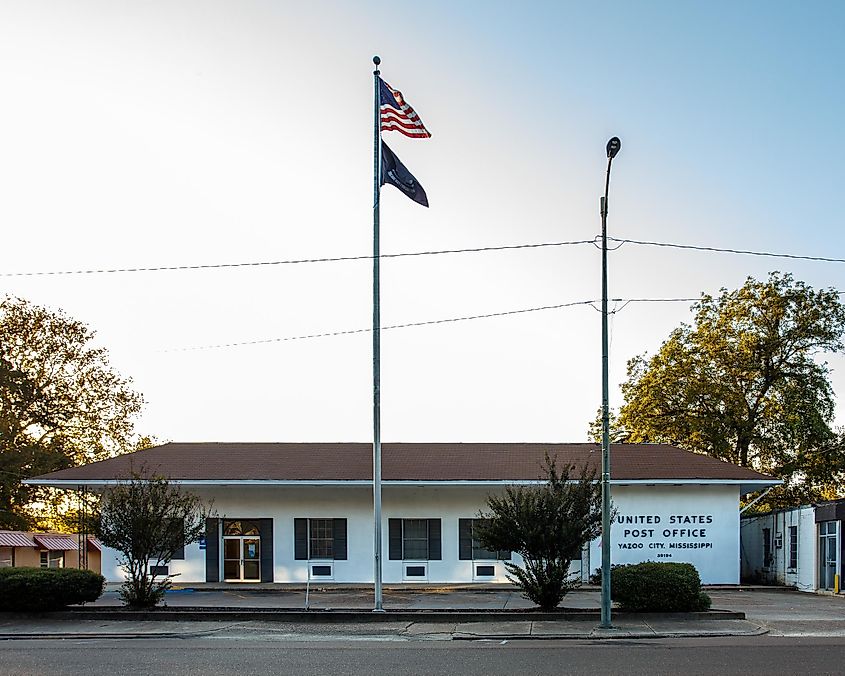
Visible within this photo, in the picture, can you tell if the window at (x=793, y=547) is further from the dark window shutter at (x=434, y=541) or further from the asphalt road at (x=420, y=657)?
the asphalt road at (x=420, y=657)

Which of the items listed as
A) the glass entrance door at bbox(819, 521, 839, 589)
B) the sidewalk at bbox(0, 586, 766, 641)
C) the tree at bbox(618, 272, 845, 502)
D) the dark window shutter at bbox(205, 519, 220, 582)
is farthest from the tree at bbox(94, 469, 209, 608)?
the tree at bbox(618, 272, 845, 502)

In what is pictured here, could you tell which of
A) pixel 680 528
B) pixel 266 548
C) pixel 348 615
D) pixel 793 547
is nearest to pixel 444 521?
pixel 266 548

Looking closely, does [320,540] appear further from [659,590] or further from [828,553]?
[828,553]

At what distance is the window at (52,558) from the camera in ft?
198

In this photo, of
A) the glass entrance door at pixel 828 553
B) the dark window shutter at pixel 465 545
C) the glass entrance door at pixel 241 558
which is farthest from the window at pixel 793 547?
the glass entrance door at pixel 241 558

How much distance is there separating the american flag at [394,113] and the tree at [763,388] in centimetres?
2855

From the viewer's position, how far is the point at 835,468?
50.8 m

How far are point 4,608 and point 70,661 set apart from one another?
9465mm

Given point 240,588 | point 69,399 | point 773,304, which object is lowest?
point 240,588

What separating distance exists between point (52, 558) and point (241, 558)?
29.7 m

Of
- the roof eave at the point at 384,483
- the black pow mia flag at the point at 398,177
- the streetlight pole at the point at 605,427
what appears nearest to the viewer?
the streetlight pole at the point at 605,427

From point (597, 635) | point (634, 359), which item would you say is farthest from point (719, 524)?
point (634, 359)

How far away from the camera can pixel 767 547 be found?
135ft

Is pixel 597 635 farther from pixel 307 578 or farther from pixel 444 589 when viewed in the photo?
pixel 307 578
